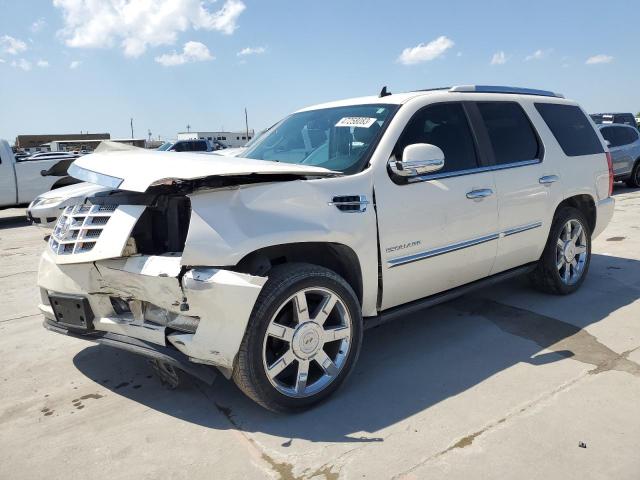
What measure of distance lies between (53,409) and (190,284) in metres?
1.34

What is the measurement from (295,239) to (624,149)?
1308 centimetres

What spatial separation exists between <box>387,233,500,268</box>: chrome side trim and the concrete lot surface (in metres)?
0.73

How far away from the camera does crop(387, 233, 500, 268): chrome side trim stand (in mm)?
3320

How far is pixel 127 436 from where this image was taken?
9.16 feet

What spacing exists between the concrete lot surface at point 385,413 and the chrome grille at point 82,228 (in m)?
0.96

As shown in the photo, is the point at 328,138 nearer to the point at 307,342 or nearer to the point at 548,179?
the point at 307,342

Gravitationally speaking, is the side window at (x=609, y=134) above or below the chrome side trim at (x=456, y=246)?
above

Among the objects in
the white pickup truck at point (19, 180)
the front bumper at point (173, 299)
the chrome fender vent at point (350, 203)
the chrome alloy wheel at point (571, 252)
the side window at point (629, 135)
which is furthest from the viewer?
the side window at point (629, 135)

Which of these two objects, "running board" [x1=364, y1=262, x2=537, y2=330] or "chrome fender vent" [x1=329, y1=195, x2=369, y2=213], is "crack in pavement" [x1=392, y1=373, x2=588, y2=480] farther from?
A: "chrome fender vent" [x1=329, y1=195, x2=369, y2=213]

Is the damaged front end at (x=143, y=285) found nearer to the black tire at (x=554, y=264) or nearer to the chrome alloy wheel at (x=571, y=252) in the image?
the black tire at (x=554, y=264)

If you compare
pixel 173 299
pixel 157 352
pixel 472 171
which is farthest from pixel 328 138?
pixel 157 352

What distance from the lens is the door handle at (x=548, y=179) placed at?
436 centimetres

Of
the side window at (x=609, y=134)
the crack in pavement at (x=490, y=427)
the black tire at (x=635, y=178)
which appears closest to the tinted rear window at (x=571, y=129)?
the crack in pavement at (x=490, y=427)

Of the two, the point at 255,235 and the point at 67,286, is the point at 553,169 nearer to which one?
the point at 255,235
